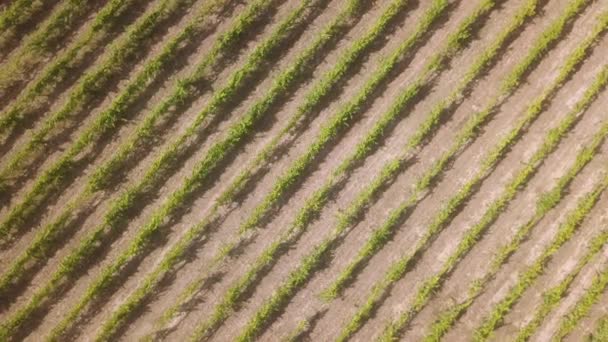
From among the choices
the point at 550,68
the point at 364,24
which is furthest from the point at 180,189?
the point at 550,68

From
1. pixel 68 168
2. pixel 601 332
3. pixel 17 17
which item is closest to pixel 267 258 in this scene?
pixel 68 168

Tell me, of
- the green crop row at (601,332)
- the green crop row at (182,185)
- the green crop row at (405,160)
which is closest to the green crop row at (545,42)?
the green crop row at (405,160)

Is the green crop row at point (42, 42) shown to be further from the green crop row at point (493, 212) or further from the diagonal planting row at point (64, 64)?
the green crop row at point (493, 212)

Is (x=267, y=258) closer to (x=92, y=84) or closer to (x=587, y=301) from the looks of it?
(x=92, y=84)

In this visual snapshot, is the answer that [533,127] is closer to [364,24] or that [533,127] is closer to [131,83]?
[364,24]

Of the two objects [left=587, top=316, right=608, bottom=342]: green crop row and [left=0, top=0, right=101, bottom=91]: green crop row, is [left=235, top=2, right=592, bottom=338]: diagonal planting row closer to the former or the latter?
[left=587, top=316, right=608, bottom=342]: green crop row

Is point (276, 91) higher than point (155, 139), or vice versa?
point (276, 91)

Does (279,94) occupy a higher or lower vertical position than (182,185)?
higher
